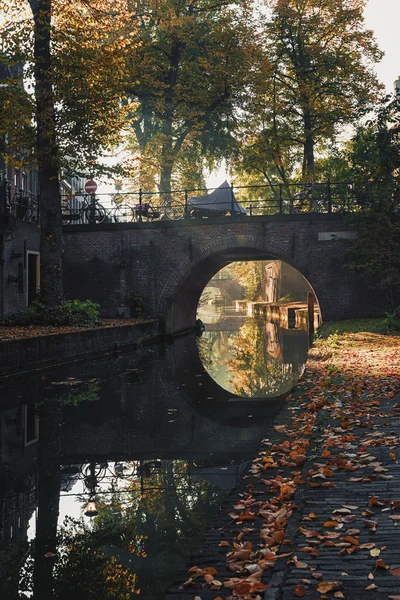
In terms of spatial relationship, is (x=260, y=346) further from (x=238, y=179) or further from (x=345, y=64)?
(x=238, y=179)

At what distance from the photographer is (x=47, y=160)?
17.0 m

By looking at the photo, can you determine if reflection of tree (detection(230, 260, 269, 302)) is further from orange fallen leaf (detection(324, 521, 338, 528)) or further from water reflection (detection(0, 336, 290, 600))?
orange fallen leaf (detection(324, 521, 338, 528))

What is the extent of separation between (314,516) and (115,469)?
3.12 metres

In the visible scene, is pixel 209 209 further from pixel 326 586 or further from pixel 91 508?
pixel 326 586

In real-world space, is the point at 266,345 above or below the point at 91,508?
below

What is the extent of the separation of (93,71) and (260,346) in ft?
33.0

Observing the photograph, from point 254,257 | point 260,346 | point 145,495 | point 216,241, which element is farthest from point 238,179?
point 145,495

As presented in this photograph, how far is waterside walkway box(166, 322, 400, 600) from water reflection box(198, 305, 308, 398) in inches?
222

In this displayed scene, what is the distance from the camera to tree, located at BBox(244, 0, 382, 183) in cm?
3069

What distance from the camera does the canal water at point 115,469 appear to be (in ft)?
13.8

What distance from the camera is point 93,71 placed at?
16.6 metres

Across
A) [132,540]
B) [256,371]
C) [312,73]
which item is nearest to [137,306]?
[256,371]

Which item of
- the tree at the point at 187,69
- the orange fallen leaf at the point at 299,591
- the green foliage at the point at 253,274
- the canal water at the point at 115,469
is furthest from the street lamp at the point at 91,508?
the green foliage at the point at 253,274

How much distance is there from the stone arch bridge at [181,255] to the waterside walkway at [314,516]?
1608cm
